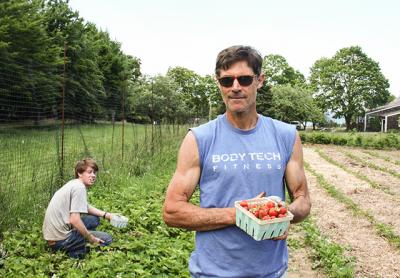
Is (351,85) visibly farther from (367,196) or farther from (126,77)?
(367,196)

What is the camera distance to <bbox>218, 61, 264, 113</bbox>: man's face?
6.93 ft

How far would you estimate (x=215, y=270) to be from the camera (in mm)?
1995

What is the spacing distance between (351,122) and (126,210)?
53172 mm

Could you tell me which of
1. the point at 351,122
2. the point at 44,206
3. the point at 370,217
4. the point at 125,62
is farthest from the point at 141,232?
the point at 351,122

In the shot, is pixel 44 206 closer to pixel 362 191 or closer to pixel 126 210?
pixel 126 210

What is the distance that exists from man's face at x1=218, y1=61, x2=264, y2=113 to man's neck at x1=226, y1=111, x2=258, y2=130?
2cm

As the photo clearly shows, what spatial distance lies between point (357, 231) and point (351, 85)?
48561 millimetres

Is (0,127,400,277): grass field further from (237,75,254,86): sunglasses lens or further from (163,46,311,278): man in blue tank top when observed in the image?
(237,75,254,86): sunglasses lens

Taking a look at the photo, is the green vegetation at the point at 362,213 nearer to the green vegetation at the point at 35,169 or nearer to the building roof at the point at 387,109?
the green vegetation at the point at 35,169

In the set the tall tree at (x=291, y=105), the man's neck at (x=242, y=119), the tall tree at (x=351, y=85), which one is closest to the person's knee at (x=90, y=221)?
the man's neck at (x=242, y=119)

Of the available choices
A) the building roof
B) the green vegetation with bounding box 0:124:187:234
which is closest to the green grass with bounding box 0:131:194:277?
the green vegetation with bounding box 0:124:187:234

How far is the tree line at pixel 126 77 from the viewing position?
20625mm

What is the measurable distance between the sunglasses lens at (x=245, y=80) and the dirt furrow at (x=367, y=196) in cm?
596

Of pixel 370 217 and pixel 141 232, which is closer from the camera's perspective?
pixel 141 232
